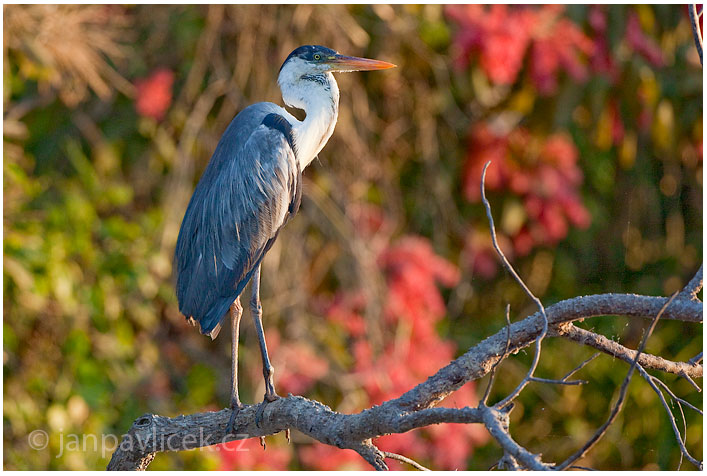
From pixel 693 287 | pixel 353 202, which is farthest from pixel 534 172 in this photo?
pixel 693 287

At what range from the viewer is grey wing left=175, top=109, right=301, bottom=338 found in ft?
8.37

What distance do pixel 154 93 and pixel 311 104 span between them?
1.48 m

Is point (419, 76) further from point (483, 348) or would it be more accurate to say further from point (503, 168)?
point (483, 348)

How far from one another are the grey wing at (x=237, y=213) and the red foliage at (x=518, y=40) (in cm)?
175

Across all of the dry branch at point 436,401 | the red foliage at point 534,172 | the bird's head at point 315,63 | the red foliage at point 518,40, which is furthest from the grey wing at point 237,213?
the red foliage at point 534,172

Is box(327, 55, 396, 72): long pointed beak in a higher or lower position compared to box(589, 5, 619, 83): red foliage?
lower

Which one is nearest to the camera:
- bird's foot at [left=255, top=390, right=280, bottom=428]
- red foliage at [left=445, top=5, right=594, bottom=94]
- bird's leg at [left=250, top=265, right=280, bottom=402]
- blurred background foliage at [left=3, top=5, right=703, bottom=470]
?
bird's foot at [left=255, top=390, right=280, bottom=428]

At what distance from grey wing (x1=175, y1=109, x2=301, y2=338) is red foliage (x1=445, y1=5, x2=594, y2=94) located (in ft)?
5.73

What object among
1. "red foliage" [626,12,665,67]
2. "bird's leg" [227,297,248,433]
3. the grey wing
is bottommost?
"bird's leg" [227,297,248,433]

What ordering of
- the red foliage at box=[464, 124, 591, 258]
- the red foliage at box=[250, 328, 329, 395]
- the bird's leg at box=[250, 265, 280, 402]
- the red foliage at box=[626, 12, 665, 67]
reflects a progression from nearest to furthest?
the bird's leg at box=[250, 265, 280, 402] < the red foliage at box=[250, 328, 329, 395] < the red foliage at box=[626, 12, 665, 67] < the red foliage at box=[464, 124, 591, 258]

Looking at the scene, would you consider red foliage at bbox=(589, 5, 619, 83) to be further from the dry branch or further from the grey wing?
the dry branch

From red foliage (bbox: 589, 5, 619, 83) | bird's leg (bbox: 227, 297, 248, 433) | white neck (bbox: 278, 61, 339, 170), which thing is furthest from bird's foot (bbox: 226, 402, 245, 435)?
red foliage (bbox: 589, 5, 619, 83)

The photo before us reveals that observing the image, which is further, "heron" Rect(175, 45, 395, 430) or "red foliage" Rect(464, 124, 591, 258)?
"red foliage" Rect(464, 124, 591, 258)

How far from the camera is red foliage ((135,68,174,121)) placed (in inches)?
153
